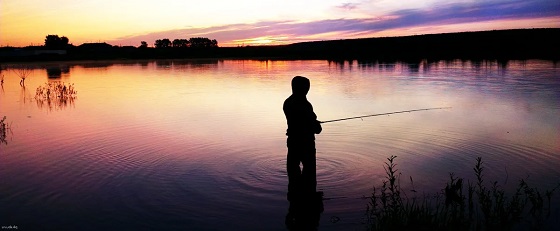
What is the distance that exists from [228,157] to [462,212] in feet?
18.0

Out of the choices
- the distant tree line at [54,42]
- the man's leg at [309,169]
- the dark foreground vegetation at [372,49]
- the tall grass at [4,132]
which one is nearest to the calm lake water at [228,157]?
the tall grass at [4,132]

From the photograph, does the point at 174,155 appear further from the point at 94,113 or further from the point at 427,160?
the point at 94,113

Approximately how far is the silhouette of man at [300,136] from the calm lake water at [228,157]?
1.17 feet

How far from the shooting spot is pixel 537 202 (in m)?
6.80

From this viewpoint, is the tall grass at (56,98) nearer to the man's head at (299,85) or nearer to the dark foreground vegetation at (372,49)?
the man's head at (299,85)

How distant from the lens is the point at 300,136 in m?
7.17

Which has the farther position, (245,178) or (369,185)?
(245,178)

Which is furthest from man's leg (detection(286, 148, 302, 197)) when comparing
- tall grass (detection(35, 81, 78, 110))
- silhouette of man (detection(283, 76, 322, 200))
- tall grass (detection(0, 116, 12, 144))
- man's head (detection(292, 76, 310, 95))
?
tall grass (detection(35, 81, 78, 110))

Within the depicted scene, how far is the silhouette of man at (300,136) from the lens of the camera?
6.93 meters

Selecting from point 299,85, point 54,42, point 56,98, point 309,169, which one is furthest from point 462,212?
point 54,42

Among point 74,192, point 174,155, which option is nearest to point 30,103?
point 174,155

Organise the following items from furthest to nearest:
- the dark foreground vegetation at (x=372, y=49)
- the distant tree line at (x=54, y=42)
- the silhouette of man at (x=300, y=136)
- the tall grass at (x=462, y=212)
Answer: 1. the distant tree line at (x=54, y=42)
2. the dark foreground vegetation at (x=372, y=49)
3. the silhouette of man at (x=300, y=136)
4. the tall grass at (x=462, y=212)

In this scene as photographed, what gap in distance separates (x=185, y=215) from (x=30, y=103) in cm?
1816

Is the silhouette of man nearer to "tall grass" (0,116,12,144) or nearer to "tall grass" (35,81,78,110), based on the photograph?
"tall grass" (0,116,12,144)
